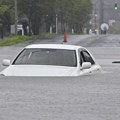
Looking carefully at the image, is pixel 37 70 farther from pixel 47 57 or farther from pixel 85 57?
pixel 85 57

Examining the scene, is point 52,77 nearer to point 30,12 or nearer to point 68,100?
point 68,100

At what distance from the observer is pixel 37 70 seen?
15297mm

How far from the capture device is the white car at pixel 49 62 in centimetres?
1533

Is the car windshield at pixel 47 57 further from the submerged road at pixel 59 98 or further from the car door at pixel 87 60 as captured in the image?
the submerged road at pixel 59 98

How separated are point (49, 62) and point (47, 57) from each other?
0.63 ft

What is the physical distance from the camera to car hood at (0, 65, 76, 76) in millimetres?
15242

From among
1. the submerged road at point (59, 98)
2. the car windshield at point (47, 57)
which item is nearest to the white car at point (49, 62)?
the car windshield at point (47, 57)

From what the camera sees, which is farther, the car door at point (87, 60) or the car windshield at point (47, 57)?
the car door at point (87, 60)

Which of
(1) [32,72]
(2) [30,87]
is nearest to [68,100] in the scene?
(2) [30,87]

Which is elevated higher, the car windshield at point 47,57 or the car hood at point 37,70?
the car windshield at point 47,57

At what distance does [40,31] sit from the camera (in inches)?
2736

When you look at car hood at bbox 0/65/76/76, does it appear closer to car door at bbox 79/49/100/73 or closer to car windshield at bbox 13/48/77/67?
car windshield at bbox 13/48/77/67

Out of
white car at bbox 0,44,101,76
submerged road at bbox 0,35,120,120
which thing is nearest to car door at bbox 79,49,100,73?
white car at bbox 0,44,101,76

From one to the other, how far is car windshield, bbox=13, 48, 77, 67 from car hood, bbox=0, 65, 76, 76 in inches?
8.6
